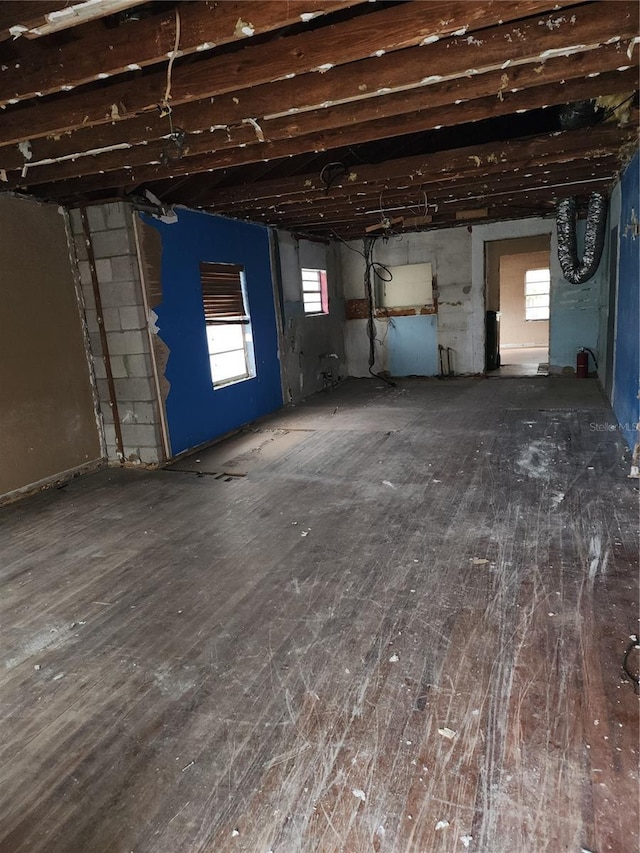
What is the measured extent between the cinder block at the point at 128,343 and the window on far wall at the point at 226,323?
1.02 metres

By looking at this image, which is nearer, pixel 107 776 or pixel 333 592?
pixel 107 776

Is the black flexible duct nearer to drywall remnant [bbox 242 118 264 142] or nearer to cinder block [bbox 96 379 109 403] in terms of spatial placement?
drywall remnant [bbox 242 118 264 142]

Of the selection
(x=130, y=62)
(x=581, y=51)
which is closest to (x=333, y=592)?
(x=130, y=62)

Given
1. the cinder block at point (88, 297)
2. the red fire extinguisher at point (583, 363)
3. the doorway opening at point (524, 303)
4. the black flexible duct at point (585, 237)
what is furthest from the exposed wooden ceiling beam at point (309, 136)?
the doorway opening at point (524, 303)

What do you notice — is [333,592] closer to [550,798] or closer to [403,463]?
[550,798]

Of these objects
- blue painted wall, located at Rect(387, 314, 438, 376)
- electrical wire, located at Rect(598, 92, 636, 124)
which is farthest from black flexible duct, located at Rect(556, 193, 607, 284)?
electrical wire, located at Rect(598, 92, 636, 124)

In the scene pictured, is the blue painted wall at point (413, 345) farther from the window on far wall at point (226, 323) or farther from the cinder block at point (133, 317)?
the cinder block at point (133, 317)

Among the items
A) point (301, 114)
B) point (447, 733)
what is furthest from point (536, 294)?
point (447, 733)

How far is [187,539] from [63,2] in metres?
2.78

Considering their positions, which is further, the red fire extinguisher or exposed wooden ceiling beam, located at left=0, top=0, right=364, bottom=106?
the red fire extinguisher

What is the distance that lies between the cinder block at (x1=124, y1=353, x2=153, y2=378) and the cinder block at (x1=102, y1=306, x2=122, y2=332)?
29 cm

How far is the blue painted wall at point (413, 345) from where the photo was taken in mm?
9273

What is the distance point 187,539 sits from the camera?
11.2 ft

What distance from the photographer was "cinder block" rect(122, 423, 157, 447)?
5.09 metres
